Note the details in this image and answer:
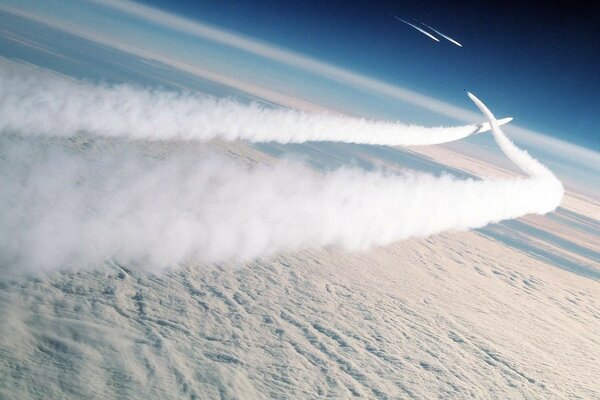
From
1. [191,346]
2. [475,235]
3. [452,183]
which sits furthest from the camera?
[475,235]

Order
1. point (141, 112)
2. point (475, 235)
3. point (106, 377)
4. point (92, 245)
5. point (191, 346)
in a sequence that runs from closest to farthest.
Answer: point (106, 377)
point (191, 346)
point (92, 245)
point (141, 112)
point (475, 235)

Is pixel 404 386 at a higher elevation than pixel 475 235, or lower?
lower

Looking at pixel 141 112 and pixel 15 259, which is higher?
pixel 141 112

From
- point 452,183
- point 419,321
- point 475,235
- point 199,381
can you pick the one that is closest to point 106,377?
point 199,381

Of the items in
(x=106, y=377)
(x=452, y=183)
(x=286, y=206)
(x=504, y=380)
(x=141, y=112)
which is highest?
(x=452, y=183)

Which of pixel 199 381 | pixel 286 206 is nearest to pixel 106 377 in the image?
pixel 199 381

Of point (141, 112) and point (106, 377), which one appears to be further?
point (141, 112)

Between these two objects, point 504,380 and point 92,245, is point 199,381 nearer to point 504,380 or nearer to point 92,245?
point 92,245

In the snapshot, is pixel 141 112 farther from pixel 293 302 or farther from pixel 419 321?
pixel 419 321

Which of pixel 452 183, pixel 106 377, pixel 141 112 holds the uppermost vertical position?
pixel 452 183
